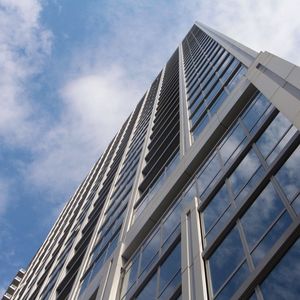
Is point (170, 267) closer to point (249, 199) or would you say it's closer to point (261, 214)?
point (249, 199)

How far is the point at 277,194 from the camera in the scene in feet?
39.2

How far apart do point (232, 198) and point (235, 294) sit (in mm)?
4229

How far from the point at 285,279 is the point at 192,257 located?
15.0 ft

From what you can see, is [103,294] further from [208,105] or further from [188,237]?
[208,105]

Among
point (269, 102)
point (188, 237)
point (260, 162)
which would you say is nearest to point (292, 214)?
point (260, 162)

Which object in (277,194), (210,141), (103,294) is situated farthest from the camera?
(210,141)

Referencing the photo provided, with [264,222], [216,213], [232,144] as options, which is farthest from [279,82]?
[264,222]

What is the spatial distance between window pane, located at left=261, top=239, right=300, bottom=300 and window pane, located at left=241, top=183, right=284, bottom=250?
148 cm

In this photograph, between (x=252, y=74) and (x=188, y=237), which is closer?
(x=188, y=237)

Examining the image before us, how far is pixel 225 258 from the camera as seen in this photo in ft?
40.8

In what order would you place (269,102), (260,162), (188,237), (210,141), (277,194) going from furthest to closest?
(210,141) < (269,102) < (188,237) < (260,162) < (277,194)

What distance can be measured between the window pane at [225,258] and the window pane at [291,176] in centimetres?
191

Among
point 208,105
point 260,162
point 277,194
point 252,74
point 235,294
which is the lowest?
point 235,294

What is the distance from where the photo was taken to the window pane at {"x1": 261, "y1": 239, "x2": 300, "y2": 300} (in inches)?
367
